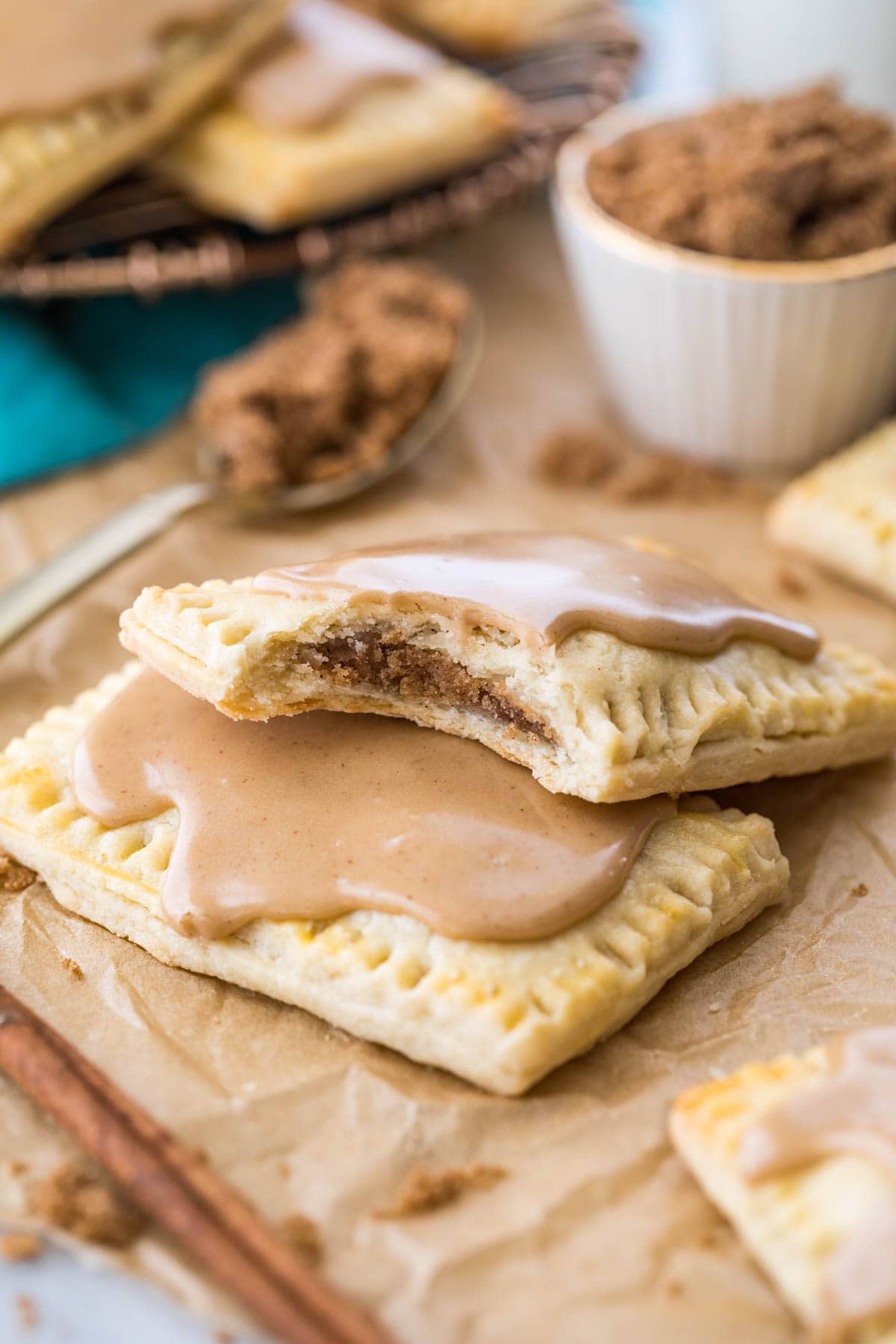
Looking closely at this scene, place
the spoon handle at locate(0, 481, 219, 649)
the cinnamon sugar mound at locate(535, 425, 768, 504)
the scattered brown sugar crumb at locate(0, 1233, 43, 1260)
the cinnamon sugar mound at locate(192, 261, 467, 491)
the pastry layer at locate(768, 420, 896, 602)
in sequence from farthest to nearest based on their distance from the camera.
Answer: the cinnamon sugar mound at locate(535, 425, 768, 504) < the cinnamon sugar mound at locate(192, 261, 467, 491) < the pastry layer at locate(768, 420, 896, 602) < the spoon handle at locate(0, 481, 219, 649) < the scattered brown sugar crumb at locate(0, 1233, 43, 1260)

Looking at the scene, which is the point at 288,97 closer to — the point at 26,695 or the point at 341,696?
the point at 26,695

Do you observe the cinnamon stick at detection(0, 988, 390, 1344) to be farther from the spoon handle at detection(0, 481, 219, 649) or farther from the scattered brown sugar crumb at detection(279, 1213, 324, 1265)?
the spoon handle at detection(0, 481, 219, 649)

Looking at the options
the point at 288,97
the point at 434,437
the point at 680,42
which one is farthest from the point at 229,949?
the point at 680,42

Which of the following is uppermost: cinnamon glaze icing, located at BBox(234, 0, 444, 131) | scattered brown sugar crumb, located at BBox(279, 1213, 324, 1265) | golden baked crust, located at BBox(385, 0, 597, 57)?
cinnamon glaze icing, located at BBox(234, 0, 444, 131)

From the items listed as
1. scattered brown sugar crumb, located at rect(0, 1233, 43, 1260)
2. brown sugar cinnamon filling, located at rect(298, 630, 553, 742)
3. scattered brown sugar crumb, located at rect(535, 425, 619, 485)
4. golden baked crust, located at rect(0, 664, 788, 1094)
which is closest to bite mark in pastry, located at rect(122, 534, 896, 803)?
brown sugar cinnamon filling, located at rect(298, 630, 553, 742)

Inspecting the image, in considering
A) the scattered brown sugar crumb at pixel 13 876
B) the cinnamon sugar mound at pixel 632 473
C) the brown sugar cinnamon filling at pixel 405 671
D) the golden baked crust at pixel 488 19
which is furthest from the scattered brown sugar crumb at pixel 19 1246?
the golden baked crust at pixel 488 19
